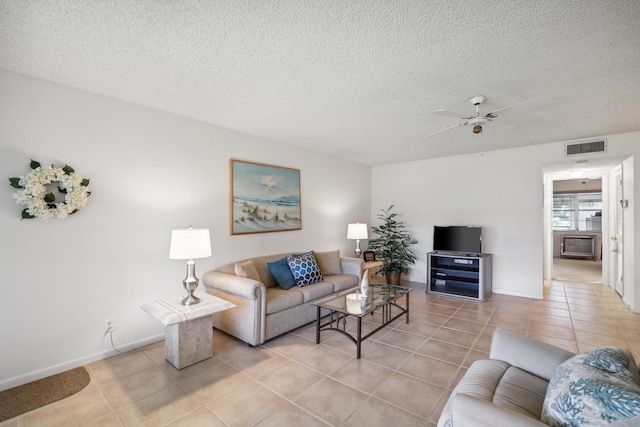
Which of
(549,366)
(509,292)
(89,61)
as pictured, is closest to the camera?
(549,366)

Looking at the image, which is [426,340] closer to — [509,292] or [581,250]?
[509,292]

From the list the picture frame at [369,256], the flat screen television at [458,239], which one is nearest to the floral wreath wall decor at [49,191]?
the picture frame at [369,256]

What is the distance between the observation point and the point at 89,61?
7.23ft

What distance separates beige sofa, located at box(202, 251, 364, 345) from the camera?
119 inches

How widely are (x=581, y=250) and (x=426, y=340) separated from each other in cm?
909

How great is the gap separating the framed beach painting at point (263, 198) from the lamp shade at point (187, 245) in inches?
42.3

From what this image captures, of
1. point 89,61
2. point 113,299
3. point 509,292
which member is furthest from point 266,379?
point 509,292

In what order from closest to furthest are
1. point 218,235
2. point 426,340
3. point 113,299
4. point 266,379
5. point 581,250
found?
point 266,379, point 113,299, point 426,340, point 218,235, point 581,250

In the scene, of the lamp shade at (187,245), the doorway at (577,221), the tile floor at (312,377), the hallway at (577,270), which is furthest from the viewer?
the doorway at (577,221)

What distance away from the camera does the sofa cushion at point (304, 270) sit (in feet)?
12.6

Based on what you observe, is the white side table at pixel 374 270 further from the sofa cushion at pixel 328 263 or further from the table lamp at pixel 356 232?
the sofa cushion at pixel 328 263

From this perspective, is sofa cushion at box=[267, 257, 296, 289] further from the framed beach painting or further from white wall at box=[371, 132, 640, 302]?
white wall at box=[371, 132, 640, 302]

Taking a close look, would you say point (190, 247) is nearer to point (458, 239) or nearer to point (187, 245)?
point (187, 245)

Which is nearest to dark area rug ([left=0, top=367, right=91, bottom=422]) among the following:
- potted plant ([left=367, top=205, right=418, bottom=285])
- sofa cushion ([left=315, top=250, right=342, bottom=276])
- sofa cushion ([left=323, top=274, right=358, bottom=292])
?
sofa cushion ([left=323, top=274, right=358, bottom=292])
